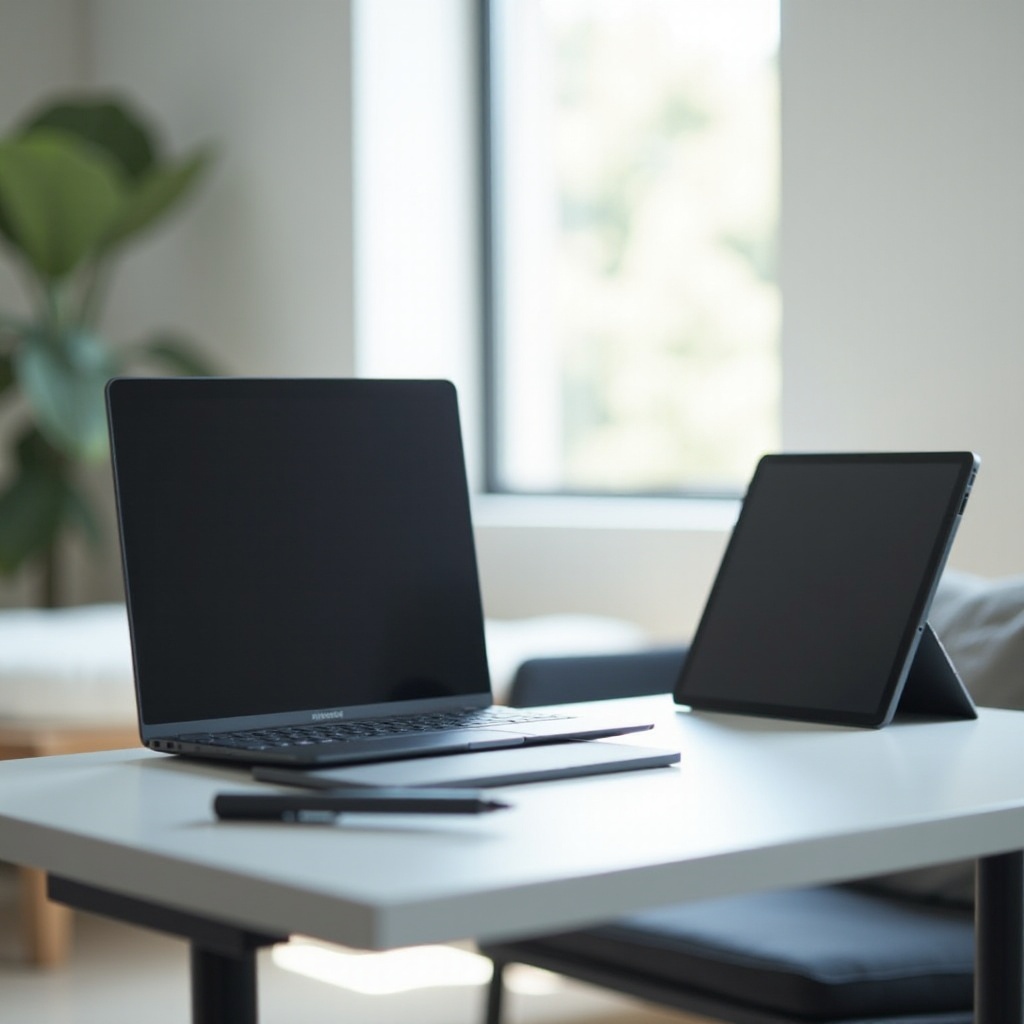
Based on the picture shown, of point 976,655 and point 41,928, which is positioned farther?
point 41,928

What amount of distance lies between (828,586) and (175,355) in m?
2.77

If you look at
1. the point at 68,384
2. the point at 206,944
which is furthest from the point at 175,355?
the point at 206,944

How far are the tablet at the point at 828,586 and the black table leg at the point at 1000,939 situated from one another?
0.48 feet

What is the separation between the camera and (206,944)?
989 mm

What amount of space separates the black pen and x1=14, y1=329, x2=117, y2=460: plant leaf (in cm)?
281

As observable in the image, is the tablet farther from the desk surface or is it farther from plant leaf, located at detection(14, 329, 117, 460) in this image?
plant leaf, located at detection(14, 329, 117, 460)

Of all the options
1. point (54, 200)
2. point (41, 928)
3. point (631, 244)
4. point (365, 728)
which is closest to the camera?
point (365, 728)

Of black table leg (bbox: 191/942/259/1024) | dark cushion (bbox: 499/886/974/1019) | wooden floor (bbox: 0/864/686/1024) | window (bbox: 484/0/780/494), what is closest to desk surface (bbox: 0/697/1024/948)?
black table leg (bbox: 191/942/259/1024)

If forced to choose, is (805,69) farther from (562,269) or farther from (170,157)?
(170,157)

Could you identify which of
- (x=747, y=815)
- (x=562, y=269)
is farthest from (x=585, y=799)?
(x=562, y=269)

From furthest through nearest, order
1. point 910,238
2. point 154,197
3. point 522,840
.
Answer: point 154,197
point 910,238
point 522,840

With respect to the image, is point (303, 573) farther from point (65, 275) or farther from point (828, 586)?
point (65, 275)

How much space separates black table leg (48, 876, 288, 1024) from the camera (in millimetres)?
978

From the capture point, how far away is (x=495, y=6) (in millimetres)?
3891
